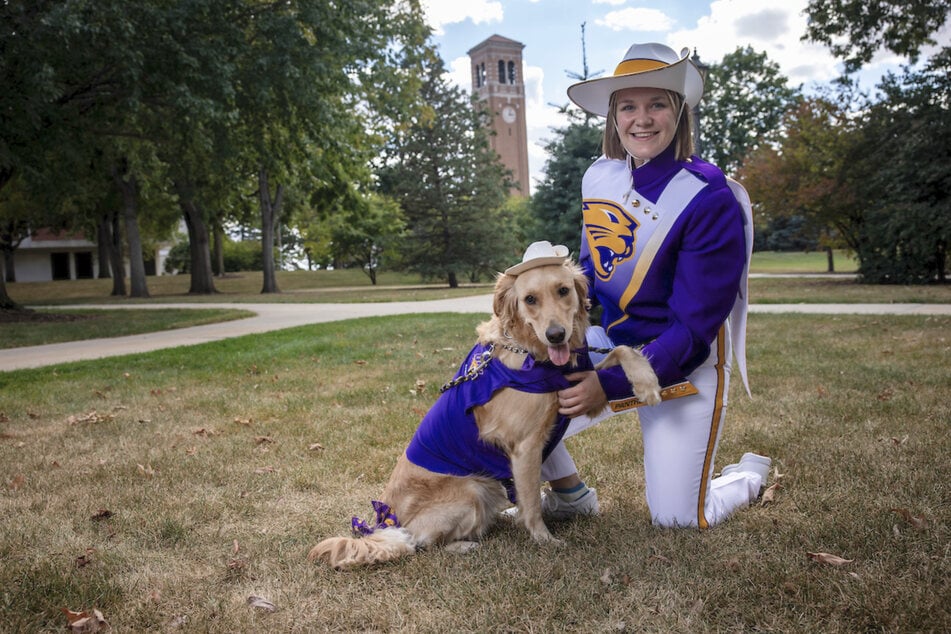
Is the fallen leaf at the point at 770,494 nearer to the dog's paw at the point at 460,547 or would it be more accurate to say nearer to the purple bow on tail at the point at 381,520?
the dog's paw at the point at 460,547

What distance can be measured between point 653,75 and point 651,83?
0.04 m

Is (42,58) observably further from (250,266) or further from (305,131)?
(250,266)

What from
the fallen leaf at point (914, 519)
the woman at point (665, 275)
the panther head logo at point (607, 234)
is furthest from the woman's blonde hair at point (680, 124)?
the fallen leaf at point (914, 519)

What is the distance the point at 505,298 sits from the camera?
3.01m

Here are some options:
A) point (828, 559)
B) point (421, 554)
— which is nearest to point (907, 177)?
point (828, 559)

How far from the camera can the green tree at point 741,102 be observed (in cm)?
4856

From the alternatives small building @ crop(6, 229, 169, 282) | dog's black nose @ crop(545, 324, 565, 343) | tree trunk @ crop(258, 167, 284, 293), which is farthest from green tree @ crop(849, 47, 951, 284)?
small building @ crop(6, 229, 169, 282)

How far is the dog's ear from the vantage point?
2992 mm

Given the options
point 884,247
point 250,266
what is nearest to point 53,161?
point 884,247

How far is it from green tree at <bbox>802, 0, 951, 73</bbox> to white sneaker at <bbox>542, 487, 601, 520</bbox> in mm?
15187

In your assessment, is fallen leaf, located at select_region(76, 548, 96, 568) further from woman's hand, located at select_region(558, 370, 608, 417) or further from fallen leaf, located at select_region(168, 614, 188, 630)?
woman's hand, located at select_region(558, 370, 608, 417)

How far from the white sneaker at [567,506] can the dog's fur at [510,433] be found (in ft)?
1.25

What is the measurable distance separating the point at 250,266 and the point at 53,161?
35.8 metres

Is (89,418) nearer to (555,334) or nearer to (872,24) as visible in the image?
(555,334)
